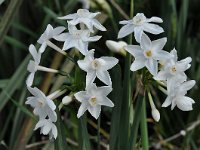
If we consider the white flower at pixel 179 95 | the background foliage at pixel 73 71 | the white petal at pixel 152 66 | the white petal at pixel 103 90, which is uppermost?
the white petal at pixel 152 66

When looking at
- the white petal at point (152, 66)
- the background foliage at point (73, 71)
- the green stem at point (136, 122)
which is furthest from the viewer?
the background foliage at point (73, 71)

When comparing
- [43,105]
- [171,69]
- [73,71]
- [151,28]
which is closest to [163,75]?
[171,69]

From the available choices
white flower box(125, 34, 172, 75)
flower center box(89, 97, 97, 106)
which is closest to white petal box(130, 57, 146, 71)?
white flower box(125, 34, 172, 75)

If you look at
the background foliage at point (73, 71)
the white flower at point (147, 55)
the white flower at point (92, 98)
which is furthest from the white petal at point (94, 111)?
the background foliage at point (73, 71)

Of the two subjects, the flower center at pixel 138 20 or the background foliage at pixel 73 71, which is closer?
the flower center at pixel 138 20

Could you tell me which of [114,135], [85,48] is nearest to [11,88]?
[114,135]

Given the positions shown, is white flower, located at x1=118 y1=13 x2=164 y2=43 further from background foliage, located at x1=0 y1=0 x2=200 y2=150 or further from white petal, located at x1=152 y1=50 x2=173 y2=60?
background foliage, located at x1=0 y1=0 x2=200 y2=150

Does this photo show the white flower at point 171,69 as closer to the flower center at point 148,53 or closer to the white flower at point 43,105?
the flower center at point 148,53
